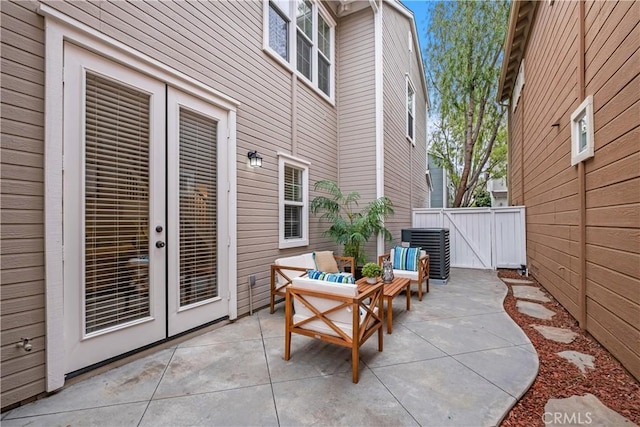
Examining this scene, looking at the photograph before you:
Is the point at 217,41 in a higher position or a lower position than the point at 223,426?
higher

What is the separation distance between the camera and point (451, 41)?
394 inches

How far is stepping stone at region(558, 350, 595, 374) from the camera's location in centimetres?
252

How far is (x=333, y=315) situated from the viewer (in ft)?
8.50

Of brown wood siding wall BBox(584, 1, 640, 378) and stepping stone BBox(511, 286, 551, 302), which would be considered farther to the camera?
stepping stone BBox(511, 286, 551, 302)

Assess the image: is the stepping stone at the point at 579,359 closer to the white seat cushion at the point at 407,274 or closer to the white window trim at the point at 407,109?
the white seat cushion at the point at 407,274

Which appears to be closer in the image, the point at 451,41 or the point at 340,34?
the point at 340,34

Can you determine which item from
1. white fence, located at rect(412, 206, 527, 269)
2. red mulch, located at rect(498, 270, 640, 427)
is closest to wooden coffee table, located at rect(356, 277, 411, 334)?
red mulch, located at rect(498, 270, 640, 427)

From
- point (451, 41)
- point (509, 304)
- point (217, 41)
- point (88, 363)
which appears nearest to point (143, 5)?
point (217, 41)

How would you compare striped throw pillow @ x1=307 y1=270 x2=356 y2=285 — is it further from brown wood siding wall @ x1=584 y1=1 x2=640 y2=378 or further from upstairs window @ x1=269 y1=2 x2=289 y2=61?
upstairs window @ x1=269 y1=2 x2=289 y2=61

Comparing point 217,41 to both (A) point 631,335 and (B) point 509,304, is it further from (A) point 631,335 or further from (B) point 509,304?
(B) point 509,304

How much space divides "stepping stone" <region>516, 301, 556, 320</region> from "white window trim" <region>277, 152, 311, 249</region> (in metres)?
3.55


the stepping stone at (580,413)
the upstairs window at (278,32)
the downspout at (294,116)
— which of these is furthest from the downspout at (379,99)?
the stepping stone at (580,413)

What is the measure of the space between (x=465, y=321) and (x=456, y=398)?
1.82 m

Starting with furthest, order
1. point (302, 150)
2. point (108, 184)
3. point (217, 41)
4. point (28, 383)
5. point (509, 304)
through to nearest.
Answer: point (302, 150)
point (509, 304)
point (217, 41)
point (108, 184)
point (28, 383)
